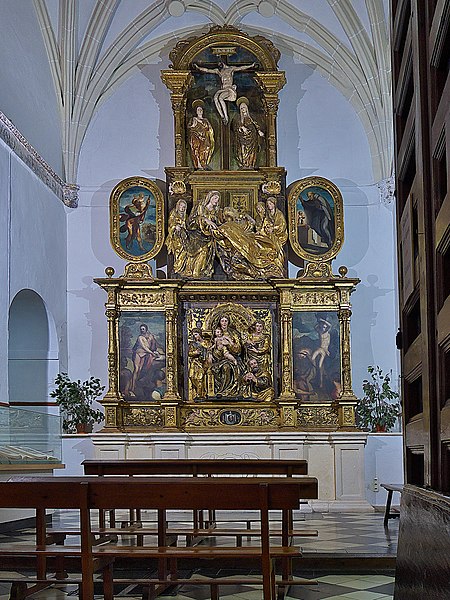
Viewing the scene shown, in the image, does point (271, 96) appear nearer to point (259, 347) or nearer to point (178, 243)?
point (178, 243)

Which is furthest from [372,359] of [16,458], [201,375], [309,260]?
[16,458]

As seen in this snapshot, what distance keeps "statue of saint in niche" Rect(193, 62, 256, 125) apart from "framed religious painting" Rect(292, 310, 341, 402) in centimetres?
399

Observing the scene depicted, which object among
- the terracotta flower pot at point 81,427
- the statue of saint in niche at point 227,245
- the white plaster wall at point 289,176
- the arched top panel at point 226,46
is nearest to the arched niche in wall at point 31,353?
the white plaster wall at point 289,176

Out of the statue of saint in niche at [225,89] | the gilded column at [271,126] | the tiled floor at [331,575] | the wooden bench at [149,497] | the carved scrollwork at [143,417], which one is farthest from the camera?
the statue of saint in niche at [225,89]

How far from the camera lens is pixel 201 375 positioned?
651 inches

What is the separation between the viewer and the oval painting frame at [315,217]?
17.2m

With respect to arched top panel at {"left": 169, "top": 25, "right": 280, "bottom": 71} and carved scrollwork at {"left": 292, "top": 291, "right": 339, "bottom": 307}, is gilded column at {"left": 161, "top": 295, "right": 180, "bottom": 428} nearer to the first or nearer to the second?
carved scrollwork at {"left": 292, "top": 291, "right": 339, "bottom": 307}

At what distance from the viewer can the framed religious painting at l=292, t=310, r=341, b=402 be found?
16.6 metres

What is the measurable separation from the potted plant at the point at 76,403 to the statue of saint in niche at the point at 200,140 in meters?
4.30

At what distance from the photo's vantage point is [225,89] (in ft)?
58.2

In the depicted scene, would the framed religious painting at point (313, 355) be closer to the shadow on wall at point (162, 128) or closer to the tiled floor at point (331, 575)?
the shadow on wall at point (162, 128)

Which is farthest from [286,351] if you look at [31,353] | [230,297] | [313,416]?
[31,353]

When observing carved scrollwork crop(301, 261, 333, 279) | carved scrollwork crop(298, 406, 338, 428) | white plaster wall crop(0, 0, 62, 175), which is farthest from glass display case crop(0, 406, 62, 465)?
carved scrollwork crop(301, 261, 333, 279)

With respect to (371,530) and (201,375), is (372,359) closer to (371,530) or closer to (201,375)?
(201,375)
